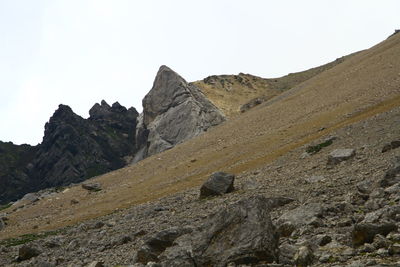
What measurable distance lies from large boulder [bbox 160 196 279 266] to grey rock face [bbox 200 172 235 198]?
17624mm

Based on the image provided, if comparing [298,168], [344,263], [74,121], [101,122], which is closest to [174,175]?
[298,168]

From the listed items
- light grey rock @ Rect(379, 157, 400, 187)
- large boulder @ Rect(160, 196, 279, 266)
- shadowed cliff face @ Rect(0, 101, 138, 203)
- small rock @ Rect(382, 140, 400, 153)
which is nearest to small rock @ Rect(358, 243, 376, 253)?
large boulder @ Rect(160, 196, 279, 266)

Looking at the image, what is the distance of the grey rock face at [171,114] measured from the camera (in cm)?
10519

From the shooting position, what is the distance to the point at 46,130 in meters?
181

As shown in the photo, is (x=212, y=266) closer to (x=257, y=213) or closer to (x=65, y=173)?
(x=257, y=213)

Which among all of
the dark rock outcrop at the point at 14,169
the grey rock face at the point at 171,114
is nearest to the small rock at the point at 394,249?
the grey rock face at the point at 171,114

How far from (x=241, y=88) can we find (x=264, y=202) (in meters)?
136

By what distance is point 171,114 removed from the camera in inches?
4397

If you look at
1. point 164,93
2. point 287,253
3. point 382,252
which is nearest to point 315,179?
point 287,253

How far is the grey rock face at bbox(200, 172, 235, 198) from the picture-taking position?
32.8m

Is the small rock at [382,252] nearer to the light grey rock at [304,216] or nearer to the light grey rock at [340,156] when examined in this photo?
the light grey rock at [304,216]

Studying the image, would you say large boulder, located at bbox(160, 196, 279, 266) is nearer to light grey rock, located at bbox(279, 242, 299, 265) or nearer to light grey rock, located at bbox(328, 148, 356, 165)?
light grey rock, located at bbox(279, 242, 299, 265)

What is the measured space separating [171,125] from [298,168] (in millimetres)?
75867

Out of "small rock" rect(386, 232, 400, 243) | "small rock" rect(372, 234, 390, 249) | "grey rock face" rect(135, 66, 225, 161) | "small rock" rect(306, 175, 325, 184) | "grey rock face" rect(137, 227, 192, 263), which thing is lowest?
"small rock" rect(306, 175, 325, 184)
